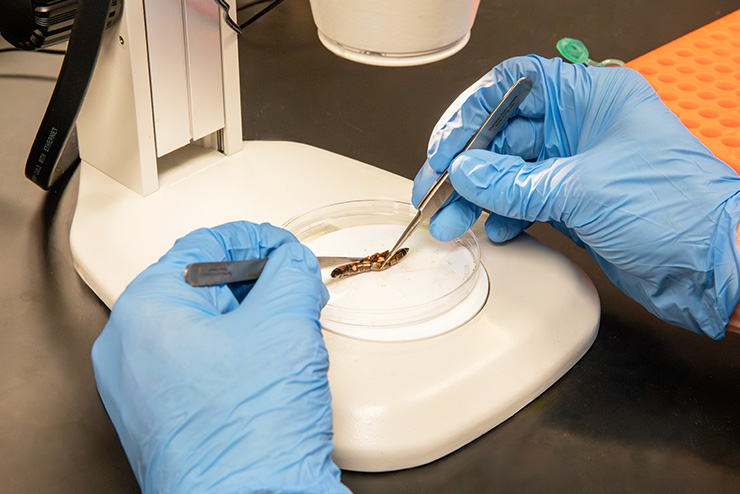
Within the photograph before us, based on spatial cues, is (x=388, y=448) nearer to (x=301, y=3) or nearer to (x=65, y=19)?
(x=65, y=19)

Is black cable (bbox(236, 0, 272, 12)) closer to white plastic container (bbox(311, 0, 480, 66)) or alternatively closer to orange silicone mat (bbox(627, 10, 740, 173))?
orange silicone mat (bbox(627, 10, 740, 173))

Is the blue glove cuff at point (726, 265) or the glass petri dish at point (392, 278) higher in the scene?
the blue glove cuff at point (726, 265)

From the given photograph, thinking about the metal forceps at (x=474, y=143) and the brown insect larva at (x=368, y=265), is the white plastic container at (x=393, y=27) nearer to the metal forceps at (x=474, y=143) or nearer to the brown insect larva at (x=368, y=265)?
the metal forceps at (x=474, y=143)

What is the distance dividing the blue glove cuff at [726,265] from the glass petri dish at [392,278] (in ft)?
0.94

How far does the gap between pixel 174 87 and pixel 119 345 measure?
0.44 m

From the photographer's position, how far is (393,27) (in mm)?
714

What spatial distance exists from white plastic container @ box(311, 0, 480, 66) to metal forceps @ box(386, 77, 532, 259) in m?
0.17

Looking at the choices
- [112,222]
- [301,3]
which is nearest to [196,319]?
[112,222]

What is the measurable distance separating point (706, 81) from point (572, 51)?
0.86 feet

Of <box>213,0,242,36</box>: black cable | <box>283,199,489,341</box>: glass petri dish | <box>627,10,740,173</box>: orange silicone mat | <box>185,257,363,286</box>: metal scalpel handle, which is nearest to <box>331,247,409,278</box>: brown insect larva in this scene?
<box>283,199,489,341</box>: glass petri dish

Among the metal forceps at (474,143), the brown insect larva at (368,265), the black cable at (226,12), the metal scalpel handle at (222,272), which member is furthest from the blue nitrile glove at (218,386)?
the black cable at (226,12)

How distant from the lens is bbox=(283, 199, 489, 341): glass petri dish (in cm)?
83

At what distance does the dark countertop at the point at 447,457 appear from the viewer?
76 cm

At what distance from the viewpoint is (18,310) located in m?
0.93
